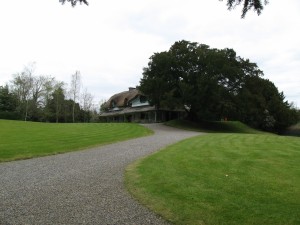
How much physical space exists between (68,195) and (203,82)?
3452 centimetres

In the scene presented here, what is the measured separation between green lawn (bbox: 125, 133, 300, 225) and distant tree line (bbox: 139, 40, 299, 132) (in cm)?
2913

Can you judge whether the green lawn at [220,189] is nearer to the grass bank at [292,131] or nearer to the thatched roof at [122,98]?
the thatched roof at [122,98]

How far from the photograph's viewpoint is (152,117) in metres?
55.2

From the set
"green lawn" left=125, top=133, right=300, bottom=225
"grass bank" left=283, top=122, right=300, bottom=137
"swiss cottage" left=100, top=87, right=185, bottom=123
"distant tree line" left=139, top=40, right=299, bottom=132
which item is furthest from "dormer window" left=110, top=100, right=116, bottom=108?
"green lawn" left=125, top=133, right=300, bottom=225

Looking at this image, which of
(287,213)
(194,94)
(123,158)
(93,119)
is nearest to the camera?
(287,213)

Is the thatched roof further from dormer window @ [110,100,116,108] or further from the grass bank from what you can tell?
the grass bank

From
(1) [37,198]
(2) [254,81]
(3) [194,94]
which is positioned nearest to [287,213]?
(1) [37,198]

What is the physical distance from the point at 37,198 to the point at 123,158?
22.9 ft

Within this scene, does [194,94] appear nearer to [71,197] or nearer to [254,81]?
[254,81]

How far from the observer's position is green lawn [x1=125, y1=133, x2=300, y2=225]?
236 inches

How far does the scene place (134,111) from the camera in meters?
56.6

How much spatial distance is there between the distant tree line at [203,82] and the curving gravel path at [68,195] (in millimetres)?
29699

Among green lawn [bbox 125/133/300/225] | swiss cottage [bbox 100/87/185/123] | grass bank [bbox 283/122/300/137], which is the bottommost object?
green lawn [bbox 125/133/300/225]

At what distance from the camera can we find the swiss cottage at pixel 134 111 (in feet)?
179
